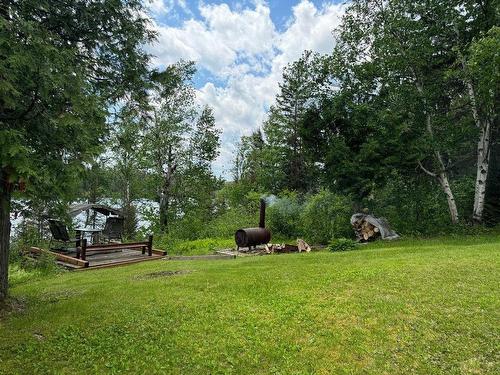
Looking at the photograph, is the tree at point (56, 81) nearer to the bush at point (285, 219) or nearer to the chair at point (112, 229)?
the bush at point (285, 219)

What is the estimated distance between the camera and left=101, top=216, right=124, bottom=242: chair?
15430mm

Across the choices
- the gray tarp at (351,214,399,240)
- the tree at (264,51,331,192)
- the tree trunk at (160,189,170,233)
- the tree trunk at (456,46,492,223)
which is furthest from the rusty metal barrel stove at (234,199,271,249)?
the tree at (264,51,331,192)

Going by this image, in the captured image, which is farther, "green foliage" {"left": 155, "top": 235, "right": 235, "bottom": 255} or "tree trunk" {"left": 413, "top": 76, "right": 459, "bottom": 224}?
"green foliage" {"left": 155, "top": 235, "right": 235, "bottom": 255}

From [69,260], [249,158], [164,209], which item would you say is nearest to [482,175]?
[69,260]

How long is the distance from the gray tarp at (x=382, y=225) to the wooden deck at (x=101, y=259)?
728 cm

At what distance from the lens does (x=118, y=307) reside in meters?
5.27

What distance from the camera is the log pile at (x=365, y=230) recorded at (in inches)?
491

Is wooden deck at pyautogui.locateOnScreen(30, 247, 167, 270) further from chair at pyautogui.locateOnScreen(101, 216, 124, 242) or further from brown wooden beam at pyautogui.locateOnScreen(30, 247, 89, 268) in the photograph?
chair at pyautogui.locateOnScreen(101, 216, 124, 242)

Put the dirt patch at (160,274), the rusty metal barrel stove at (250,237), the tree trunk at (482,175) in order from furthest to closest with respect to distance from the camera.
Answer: the tree trunk at (482,175) → the rusty metal barrel stove at (250,237) → the dirt patch at (160,274)

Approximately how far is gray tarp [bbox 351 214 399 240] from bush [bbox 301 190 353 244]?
27.5 inches

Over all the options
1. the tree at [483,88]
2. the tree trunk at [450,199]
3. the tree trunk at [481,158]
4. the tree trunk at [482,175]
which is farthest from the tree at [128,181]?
the tree trunk at [482,175]

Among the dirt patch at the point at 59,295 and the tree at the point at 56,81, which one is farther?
the dirt patch at the point at 59,295

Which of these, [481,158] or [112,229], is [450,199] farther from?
[112,229]

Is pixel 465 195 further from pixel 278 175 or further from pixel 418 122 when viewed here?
pixel 278 175
